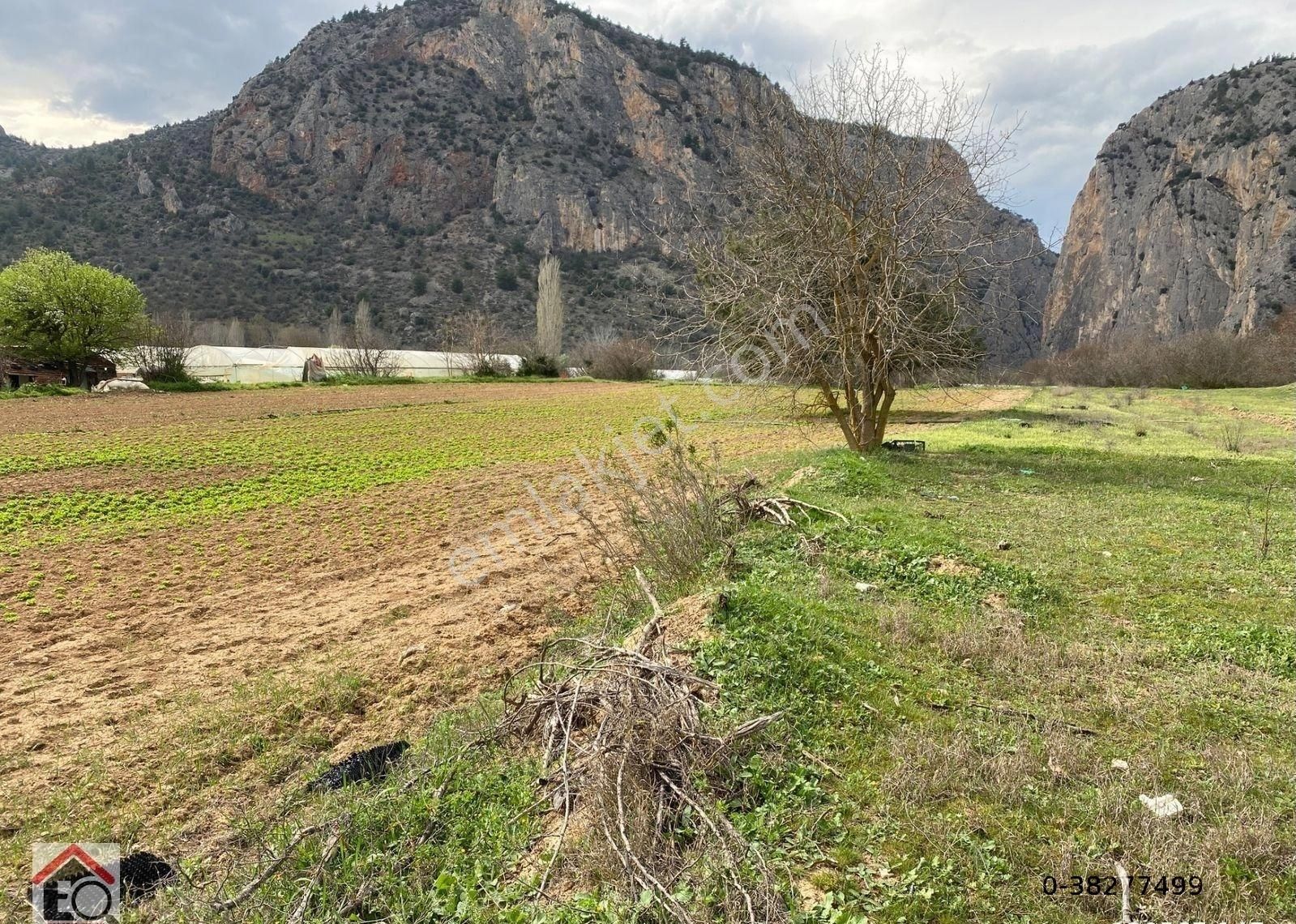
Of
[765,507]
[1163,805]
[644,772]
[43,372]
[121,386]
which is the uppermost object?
[43,372]

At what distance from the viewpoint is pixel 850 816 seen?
302 centimetres

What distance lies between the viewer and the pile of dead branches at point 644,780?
2.64m

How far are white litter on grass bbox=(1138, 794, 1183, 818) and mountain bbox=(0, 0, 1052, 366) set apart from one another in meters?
67.7

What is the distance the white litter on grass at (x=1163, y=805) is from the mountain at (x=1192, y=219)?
77115 millimetres

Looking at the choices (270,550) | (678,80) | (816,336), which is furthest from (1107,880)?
(678,80)

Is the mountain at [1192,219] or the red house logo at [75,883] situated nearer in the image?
the red house logo at [75,883]

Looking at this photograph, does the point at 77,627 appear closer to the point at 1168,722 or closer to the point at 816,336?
the point at 1168,722

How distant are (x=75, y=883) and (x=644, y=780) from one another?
9.38 ft

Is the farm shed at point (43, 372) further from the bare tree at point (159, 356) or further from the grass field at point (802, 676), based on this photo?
the grass field at point (802, 676)

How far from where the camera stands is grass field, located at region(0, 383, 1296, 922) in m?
2.84

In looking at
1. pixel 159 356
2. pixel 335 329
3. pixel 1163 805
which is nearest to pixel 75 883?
pixel 1163 805

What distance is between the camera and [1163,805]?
306 centimetres

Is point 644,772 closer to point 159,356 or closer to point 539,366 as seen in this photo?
point 159,356

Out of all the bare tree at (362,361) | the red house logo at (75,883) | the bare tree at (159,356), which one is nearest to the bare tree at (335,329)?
the bare tree at (362,361)
